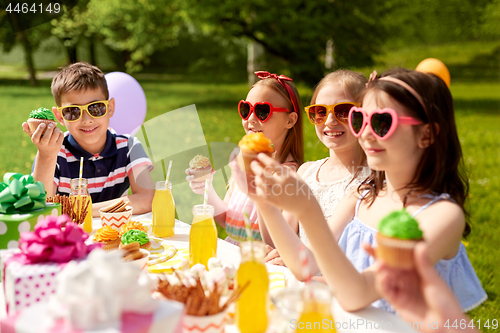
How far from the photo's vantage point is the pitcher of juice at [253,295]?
127 cm

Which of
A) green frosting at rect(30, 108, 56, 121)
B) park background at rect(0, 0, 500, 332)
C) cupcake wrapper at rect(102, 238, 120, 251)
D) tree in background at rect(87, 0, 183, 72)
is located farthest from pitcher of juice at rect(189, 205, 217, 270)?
tree in background at rect(87, 0, 183, 72)

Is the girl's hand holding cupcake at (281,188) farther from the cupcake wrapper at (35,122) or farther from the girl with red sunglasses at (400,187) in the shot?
the cupcake wrapper at (35,122)

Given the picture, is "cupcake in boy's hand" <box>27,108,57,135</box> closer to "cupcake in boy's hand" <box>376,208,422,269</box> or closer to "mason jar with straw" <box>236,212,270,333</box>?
"mason jar with straw" <box>236,212,270,333</box>

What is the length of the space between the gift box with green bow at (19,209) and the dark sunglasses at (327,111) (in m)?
1.44

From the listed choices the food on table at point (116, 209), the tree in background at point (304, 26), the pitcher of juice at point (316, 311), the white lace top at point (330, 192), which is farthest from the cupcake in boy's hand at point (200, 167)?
the tree in background at point (304, 26)

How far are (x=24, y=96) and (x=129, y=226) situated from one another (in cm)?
1778

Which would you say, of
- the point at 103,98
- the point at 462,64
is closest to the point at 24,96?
the point at 103,98

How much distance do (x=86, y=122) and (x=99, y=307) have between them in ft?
6.79

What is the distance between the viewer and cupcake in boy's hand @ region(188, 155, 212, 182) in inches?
83.0

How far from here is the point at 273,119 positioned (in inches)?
104

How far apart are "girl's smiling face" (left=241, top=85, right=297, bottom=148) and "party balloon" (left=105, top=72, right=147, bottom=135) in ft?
6.37

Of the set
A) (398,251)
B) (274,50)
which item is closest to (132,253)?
(398,251)

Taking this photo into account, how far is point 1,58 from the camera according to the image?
25.8 m

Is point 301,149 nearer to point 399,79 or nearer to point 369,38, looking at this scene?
point 399,79
